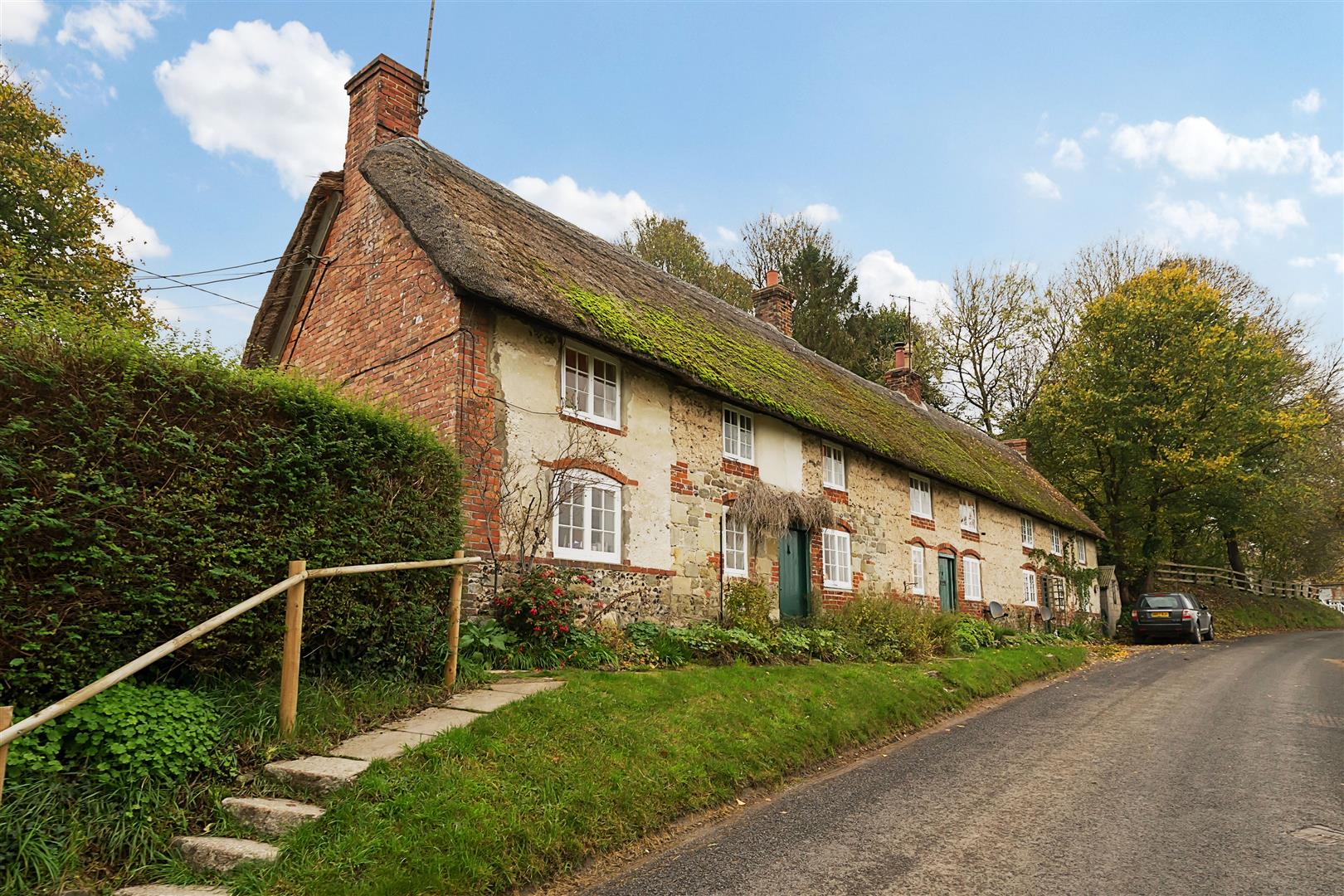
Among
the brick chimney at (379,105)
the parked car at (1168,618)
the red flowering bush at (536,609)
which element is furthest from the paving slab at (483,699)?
the parked car at (1168,618)

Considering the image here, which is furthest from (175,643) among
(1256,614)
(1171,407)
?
(1256,614)

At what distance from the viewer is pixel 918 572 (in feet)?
62.4

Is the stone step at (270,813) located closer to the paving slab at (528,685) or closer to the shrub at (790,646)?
the paving slab at (528,685)

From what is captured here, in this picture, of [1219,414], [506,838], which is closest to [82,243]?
[506,838]

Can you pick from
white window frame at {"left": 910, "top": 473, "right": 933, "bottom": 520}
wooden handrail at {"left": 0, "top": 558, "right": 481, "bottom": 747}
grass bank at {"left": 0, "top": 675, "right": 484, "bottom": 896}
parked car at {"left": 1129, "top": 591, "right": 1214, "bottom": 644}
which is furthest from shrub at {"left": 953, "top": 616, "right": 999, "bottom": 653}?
grass bank at {"left": 0, "top": 675, "right": 484, "bottom": 896}

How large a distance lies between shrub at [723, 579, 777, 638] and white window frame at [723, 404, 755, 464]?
214 centimetres

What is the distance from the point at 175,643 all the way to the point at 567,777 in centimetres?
267

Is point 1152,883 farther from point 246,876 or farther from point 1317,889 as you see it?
point 246,876

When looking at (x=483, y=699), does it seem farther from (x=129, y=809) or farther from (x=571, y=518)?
(x=571, y=518)

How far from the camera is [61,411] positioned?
16.8 ft

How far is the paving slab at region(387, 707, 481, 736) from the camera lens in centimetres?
617

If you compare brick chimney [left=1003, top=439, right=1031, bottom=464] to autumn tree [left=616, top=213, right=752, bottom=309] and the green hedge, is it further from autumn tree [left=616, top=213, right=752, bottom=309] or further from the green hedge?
the green hedge

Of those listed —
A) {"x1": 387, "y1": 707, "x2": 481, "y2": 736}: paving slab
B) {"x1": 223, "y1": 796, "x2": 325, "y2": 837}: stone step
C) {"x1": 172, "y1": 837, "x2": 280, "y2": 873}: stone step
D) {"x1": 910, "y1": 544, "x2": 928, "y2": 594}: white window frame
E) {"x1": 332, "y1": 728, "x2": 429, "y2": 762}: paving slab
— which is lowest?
{"x1": 172, "y1": 837, "x2": 280, "y2": 873}: stone step

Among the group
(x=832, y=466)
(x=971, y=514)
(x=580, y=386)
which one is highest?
(x=580, y=386)
